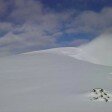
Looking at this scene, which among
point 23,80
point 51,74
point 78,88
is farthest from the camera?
point 51,74

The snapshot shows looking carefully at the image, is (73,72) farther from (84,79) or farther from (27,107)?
(27,107)

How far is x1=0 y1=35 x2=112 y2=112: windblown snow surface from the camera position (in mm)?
41125

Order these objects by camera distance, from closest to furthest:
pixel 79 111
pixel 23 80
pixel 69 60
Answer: pixel 79 111 → pixel 23 80 → pixel 69 60

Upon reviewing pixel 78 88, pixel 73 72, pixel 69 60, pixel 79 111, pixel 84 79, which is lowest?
pixel 79 111

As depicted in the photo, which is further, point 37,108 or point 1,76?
point 1,76

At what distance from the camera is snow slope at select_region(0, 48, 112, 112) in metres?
41.1

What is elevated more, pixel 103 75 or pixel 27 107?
pixel 103 75

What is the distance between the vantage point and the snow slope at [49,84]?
135 ft

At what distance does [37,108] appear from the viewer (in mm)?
40062

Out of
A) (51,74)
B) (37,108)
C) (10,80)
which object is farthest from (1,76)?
(37,108)

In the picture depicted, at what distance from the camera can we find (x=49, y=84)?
54.5 meters

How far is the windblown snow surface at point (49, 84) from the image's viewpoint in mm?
41125

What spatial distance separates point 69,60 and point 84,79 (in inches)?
893

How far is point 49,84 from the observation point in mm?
54500
